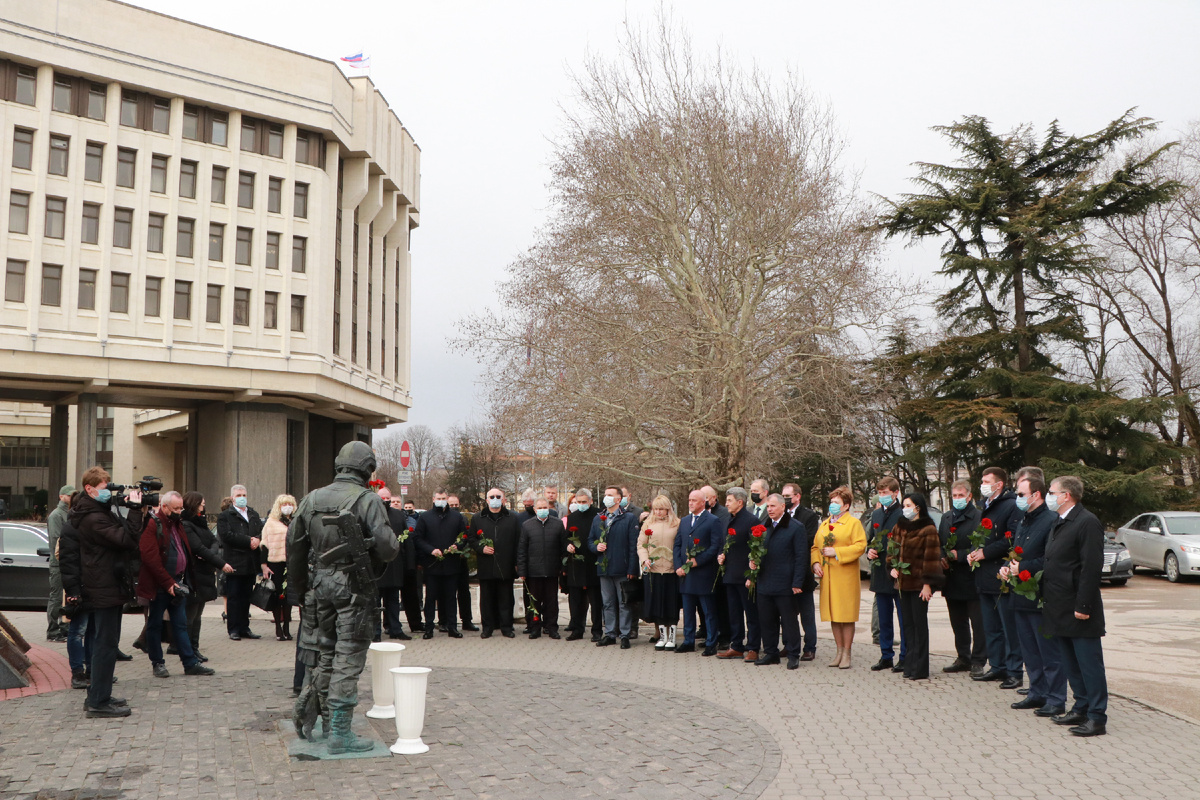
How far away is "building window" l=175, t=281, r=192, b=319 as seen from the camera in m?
39.2

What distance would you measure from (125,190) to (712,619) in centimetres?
3378

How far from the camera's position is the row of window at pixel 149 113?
35500mm

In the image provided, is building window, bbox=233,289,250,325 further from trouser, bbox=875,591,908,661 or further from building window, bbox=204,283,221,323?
trouser, bbox=875,591,908,661

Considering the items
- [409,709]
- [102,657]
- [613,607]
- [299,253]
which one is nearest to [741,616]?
[613,607]

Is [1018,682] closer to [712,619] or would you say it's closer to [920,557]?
[920,557]

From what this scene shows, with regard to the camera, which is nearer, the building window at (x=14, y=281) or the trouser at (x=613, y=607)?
the trouser at (x=613, y=607)

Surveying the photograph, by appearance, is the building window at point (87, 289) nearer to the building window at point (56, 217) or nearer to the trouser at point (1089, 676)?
the building window at point (56, 217)

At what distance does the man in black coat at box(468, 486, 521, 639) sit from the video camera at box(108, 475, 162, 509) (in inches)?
189

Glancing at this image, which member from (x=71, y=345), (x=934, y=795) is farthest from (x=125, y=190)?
(x=934, y=795)

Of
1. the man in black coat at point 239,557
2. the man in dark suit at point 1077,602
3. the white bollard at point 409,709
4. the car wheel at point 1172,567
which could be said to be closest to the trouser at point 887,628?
the man in dark suit at point 1077,602

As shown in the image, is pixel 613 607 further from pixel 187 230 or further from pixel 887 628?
pixel 187 230

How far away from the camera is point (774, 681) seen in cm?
1038

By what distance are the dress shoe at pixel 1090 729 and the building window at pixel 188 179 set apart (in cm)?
3895

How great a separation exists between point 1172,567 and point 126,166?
37.4m
